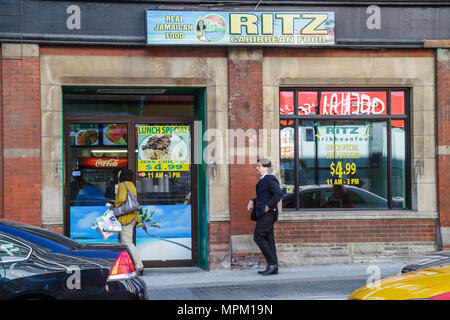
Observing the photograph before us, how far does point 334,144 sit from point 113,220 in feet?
14.8

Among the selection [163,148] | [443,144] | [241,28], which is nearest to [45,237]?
[163,148]

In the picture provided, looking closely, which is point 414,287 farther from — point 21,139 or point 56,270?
point 21,139

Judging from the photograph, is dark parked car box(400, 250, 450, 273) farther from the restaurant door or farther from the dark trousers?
the restaurant door

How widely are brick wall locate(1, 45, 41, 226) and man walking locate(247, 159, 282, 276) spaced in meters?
3.91

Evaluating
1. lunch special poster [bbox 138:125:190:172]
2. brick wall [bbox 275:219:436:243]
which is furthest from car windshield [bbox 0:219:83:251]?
brick wall [bbox 275:219:436:243]

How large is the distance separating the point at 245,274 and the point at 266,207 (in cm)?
138

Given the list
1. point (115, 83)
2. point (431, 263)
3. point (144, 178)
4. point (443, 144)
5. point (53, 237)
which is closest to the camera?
point (53, 237)

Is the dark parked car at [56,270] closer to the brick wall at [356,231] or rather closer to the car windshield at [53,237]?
the car windshield at [53,237]

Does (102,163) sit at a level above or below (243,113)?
below

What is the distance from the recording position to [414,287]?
5.05 meters

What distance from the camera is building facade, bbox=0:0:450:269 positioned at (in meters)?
10.3
